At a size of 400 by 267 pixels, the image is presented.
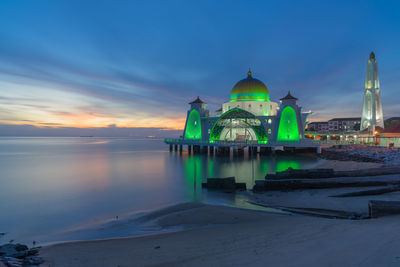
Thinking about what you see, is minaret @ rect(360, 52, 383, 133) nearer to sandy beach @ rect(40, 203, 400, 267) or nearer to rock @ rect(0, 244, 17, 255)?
sandy beach @ rect(40, 203, 400, 267)

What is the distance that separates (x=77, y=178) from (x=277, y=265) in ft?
66.9

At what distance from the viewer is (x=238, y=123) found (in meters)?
49.2

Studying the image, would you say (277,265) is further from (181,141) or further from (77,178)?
(181,141)

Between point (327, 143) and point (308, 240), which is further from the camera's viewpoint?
point (327, 143)

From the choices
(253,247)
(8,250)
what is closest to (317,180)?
(253,247)

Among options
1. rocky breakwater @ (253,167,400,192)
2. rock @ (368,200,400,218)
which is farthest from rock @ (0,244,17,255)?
rocky breakwater @ (253,167,400,192)

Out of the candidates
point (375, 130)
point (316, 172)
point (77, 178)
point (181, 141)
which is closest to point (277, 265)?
point (316, 172)

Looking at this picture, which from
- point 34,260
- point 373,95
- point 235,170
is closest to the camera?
point 34,260

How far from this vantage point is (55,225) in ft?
30.8

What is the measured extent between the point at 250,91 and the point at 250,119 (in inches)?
237

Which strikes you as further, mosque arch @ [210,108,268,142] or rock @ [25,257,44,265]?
mosque arch @ [210,108,268,142]

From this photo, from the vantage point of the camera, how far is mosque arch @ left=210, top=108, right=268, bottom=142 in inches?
1693

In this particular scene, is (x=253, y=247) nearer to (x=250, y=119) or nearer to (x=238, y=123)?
(x=250, y=119)

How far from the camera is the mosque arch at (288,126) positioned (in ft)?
130
